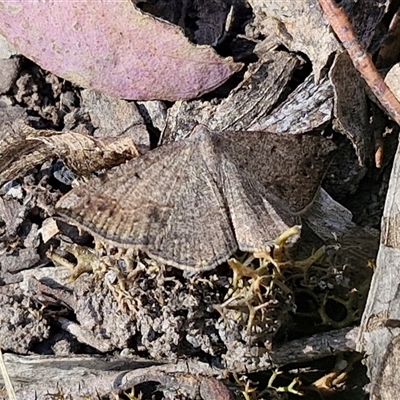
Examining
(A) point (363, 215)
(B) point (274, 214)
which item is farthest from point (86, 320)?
(A) point (363, 215)

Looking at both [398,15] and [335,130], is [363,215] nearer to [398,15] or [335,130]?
[335,130]

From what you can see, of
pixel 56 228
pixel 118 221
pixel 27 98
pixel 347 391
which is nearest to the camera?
pixel 118 221

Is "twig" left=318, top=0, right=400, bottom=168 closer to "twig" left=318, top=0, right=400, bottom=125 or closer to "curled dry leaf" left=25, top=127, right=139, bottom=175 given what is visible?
"twig" left=318, top=0, right=400, bottom=125

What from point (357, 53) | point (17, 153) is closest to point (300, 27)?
point (357, 53)

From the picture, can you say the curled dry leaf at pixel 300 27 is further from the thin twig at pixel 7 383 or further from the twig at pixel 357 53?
the thin twig at pixel 7 383

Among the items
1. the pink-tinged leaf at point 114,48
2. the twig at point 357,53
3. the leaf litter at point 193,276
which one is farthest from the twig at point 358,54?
the pink-tinged leaf at point 114,48

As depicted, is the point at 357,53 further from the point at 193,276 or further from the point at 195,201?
the point at 193,276
